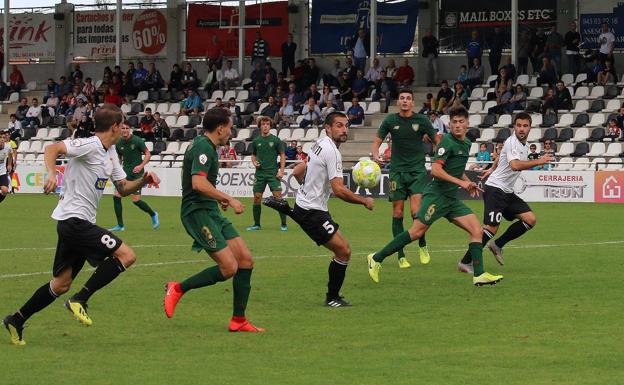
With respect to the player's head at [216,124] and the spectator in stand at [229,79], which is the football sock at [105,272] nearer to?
the player's head at [216,124]

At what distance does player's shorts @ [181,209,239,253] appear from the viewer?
11.0 m

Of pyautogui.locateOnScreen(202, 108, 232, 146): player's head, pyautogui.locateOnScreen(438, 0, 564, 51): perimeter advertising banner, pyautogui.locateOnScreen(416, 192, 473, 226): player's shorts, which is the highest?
pyautogui.locateOnScreen(438, 0, 564, 51): perimeter advertising banner

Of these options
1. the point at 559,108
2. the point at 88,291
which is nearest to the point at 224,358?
the point at 88,291

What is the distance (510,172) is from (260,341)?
633 cm

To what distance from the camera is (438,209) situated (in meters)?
14.5

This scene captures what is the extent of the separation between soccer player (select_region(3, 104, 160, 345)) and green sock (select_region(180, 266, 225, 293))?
0.96 m

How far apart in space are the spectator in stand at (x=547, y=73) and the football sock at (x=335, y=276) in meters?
27.8

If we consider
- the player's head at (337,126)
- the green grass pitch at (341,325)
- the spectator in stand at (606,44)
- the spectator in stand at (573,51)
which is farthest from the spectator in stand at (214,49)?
the player's head at (337,126)

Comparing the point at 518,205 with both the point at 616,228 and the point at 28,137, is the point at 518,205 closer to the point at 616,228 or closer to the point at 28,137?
the point at 616,228

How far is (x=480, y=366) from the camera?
9.28m

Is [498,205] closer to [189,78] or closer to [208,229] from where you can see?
[208,229]

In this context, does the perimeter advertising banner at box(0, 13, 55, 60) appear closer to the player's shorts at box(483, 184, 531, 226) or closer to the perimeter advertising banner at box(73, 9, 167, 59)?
the perimeter advertising banner at box(73, 9, 167, 59)

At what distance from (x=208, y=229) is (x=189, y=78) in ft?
118

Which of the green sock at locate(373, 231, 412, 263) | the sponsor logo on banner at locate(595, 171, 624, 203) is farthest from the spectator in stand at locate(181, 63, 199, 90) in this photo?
the green sock at locate(373, 231, 412, 263)
